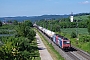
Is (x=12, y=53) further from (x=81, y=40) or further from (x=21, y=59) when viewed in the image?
(x=81, y=40)

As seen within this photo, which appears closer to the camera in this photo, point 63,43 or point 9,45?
point 9,45

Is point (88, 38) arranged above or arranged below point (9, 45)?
below

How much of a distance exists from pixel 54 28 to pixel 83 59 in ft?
359

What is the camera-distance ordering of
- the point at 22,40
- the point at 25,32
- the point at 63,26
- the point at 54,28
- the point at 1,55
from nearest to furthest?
the point at 1,55 < the point at 22,40 < the point at 25,32 < the point at 54,28 < the point at 63,26

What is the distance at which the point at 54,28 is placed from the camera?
156 metres

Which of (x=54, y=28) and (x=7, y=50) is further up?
(x=7, y=50)

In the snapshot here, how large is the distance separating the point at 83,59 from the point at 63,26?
14795 cm

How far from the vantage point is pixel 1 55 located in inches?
771

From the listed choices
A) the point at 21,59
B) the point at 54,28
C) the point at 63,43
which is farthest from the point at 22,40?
the point at 54,28

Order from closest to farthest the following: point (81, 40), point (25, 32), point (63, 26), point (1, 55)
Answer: point (1, 55), point (25, 32), point (81, 40), point (63, 26)

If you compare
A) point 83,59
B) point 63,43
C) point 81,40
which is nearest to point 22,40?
point 63,43

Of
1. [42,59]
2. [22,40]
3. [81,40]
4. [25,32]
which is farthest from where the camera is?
[81,40]

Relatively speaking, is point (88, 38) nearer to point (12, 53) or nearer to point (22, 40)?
point (22, 40)

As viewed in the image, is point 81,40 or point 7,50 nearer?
point 7,50
